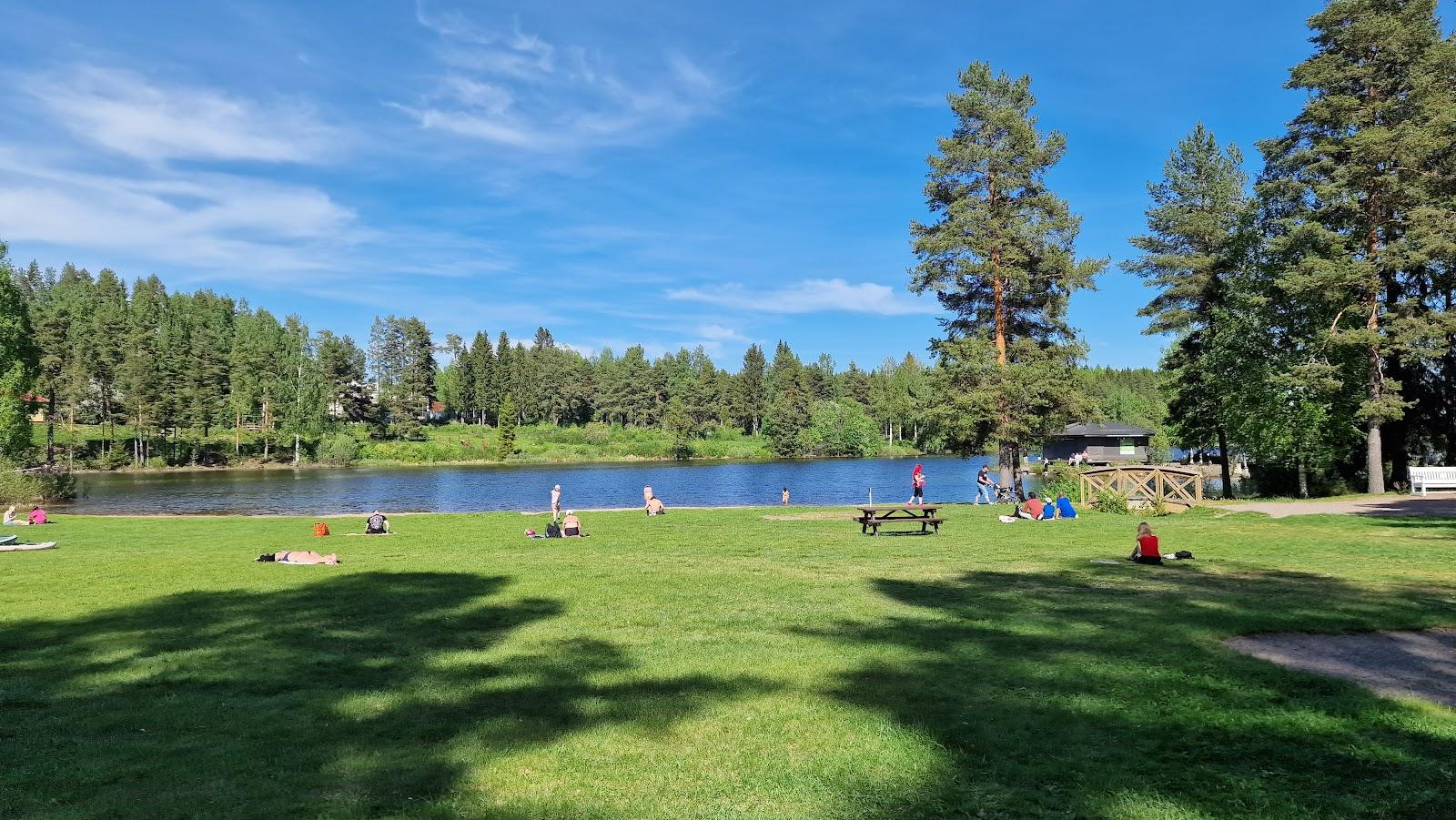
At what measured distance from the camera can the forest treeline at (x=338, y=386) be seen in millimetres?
92875

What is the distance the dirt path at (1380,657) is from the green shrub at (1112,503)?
18670mm

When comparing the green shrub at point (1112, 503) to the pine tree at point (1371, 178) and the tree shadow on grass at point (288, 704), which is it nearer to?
the pine tree at point (1371, 178)

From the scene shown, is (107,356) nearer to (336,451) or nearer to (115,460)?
(115,460)

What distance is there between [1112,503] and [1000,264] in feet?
42.1

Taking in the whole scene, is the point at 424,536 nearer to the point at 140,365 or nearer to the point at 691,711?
the point at 691,711

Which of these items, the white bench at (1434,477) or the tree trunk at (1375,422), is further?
the tree trunk at (1375,422)

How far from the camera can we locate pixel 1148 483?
95.7 feet

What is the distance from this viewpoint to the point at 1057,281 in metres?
36.9

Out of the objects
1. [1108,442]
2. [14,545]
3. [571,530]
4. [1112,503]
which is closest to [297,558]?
[571,530]

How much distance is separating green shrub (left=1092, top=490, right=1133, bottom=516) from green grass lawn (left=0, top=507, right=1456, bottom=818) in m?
12.1

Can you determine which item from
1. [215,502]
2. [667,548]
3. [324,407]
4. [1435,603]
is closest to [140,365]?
[324,407]

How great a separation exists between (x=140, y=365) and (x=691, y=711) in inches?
4137

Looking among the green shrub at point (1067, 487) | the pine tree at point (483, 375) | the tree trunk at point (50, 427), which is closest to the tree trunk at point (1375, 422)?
the green shrub at point (1067, 487)

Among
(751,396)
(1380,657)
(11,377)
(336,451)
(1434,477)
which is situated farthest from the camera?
(751,396)
